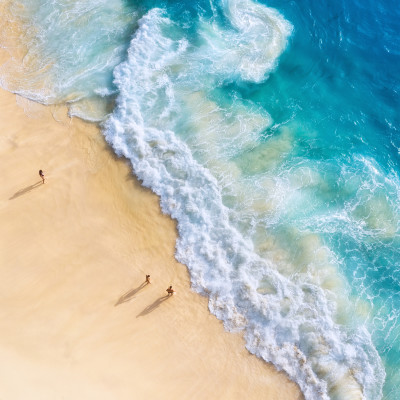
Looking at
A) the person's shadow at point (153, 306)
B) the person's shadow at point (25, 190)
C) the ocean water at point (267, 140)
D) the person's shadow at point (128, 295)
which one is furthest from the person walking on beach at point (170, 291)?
the person's shadow at point (25, 190)

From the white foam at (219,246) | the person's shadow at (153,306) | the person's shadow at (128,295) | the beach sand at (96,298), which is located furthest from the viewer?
the person's shadow at (128,295)

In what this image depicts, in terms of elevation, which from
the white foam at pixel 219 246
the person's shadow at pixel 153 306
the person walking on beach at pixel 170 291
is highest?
the white foam at pixel 219 246

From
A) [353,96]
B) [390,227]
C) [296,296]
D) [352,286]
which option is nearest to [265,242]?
[296,296]

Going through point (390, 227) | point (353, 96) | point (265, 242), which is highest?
point (353, 96)

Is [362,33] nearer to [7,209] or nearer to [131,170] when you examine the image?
[131,170]

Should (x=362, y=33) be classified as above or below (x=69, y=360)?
above

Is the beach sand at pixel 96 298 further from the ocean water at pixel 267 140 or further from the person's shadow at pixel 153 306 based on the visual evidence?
the ocean water at pixel 267 140

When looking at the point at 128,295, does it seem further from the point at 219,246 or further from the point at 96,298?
the point at 219,246

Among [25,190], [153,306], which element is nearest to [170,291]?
[153,306]
